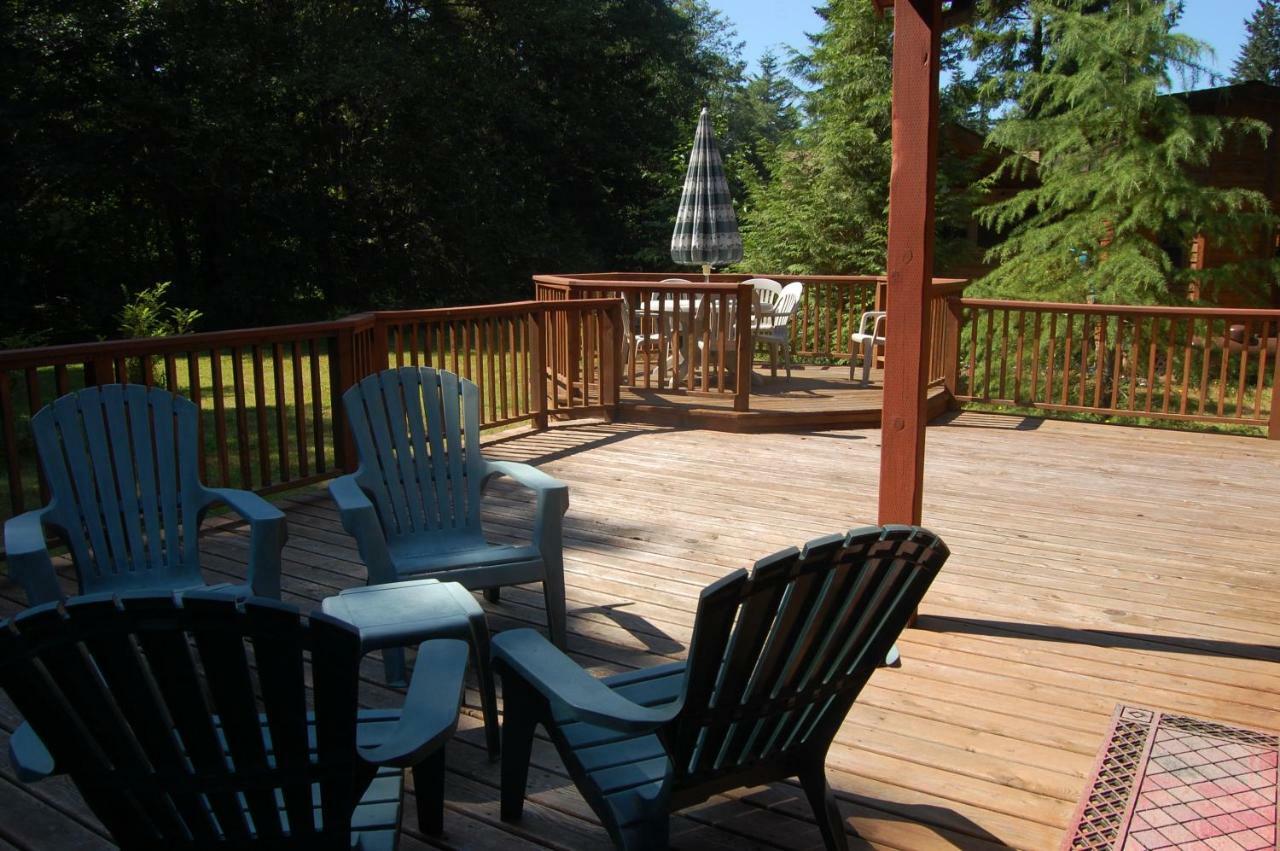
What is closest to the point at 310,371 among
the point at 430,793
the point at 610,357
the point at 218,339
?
the point at 218,339

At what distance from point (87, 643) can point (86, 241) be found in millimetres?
14896

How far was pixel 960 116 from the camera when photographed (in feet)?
58.6

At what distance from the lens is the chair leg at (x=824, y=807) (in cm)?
219

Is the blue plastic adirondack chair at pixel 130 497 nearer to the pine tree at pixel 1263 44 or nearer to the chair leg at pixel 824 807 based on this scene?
the chair leg at pixel 824 807

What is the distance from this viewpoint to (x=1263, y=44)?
5875 cm

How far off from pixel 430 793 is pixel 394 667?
823 millimetres

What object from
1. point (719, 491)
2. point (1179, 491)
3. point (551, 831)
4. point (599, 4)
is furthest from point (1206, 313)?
point (599, 4)

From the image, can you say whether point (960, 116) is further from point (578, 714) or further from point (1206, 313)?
point (578, 714)

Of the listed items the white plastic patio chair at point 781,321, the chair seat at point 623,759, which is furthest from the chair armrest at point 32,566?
the white plastic patio chair at point 781,321

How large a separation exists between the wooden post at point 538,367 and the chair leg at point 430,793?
5116 mm

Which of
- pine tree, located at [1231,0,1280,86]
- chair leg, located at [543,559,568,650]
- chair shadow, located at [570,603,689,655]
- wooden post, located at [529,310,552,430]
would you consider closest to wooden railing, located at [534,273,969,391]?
wooden post, located at [529,310,552,430]

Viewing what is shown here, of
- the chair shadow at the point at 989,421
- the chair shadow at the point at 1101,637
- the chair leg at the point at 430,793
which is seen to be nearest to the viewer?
the chair leg at the point at 430,793

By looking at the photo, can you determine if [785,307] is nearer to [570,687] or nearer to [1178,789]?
[1178,789]

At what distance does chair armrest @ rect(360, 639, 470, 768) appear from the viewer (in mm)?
1729
